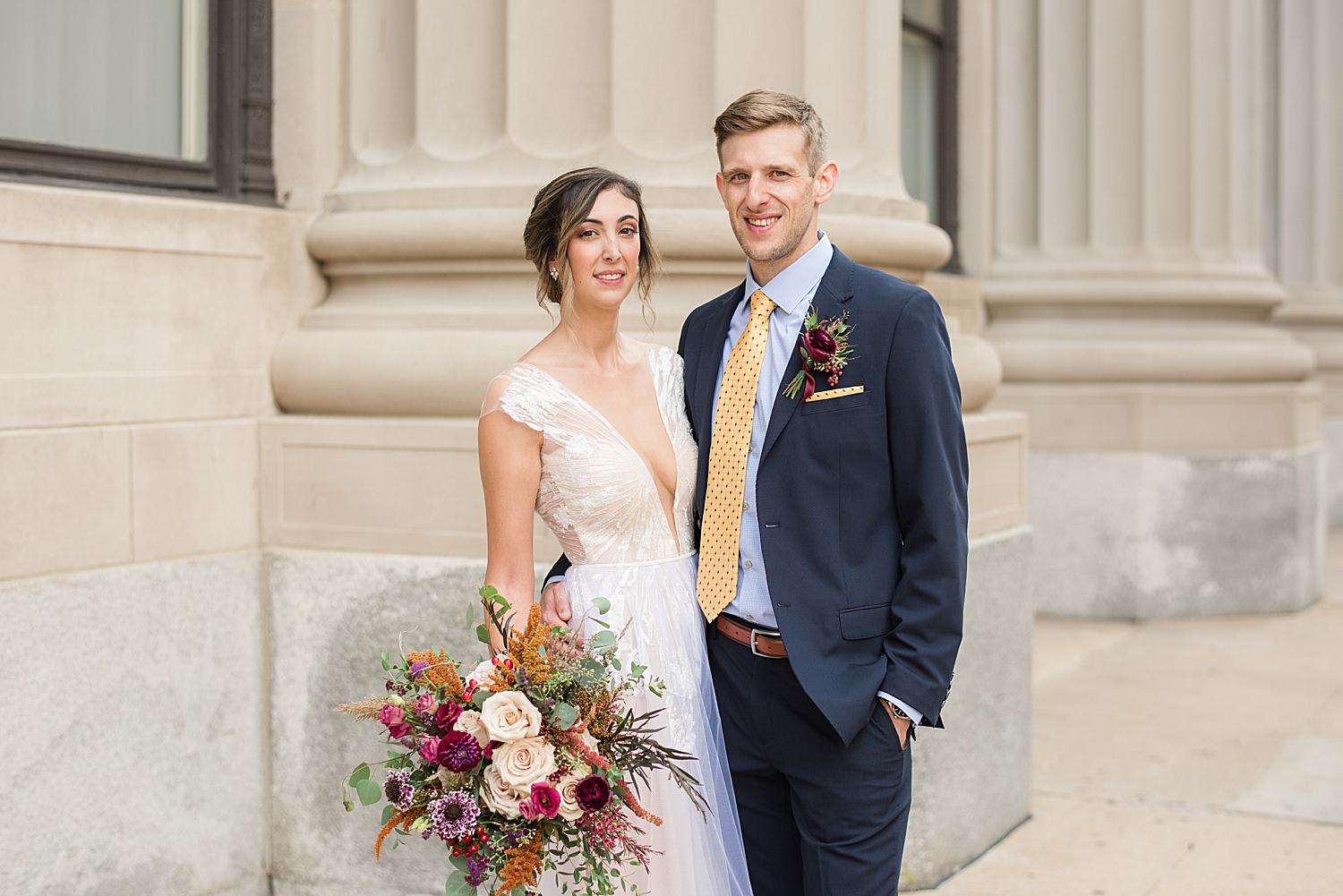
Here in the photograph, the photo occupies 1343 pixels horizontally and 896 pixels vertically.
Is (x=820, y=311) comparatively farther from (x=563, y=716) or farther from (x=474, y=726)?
(x=474, y=726)

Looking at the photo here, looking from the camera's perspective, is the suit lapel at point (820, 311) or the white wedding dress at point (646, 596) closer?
the suit lapel at point (820, 311)

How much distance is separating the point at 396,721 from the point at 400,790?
0.13 metres

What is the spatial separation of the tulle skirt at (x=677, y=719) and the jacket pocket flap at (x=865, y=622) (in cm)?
41

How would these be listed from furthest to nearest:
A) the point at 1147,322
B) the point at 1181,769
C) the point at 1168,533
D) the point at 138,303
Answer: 1. the point at 1147,322
2. the point at 1168,533
3. the point at 1181,769
4. the point at 138,303

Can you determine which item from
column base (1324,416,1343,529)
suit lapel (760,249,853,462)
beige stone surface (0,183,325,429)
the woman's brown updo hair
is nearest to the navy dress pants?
suit lapel (760,249,853,462)

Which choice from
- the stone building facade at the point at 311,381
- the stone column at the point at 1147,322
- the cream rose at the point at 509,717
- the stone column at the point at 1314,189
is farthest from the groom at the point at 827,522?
the stone column at the point at 1314,189

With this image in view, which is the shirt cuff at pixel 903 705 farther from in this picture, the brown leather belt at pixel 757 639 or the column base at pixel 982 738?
the column base at pixel 982 738

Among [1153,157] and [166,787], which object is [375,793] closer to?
[166,787]

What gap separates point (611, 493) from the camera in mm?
3121

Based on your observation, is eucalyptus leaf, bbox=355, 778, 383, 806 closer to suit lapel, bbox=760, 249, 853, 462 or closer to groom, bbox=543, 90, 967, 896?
groom, bbox=543, 90, 967, 896

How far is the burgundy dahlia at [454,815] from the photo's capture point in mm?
2504

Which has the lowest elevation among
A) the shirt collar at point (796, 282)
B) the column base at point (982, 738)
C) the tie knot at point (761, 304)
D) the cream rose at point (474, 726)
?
the column base at point (982, 738)

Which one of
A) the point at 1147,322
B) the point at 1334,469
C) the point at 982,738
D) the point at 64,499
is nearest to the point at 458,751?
the point at 64,499

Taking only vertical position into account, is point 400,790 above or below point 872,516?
below
